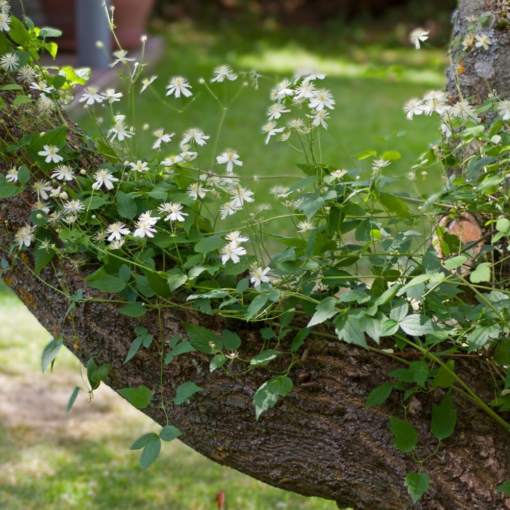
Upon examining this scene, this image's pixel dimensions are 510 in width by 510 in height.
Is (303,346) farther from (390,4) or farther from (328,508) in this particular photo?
(390,4)

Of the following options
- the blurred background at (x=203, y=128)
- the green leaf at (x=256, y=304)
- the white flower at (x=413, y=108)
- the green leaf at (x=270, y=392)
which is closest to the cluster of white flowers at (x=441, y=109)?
the white flower at (x=413, y=108)

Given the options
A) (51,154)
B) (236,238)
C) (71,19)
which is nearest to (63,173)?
(51,154)

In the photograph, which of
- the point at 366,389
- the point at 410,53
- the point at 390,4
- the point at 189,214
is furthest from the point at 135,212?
the point at 390,4

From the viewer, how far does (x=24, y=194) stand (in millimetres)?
1532

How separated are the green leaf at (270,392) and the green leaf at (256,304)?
135 millimetres

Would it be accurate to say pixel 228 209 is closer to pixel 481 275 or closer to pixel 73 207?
pixel 73 207

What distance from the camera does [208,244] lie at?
141cm

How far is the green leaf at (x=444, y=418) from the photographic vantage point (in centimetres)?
142

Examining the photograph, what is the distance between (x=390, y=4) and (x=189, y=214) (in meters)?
12.0

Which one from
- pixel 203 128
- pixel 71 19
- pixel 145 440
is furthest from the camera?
pixel 71 19

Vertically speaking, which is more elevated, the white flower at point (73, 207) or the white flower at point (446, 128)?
the white flower at point (446, 128)

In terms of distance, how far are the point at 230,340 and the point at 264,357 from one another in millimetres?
80

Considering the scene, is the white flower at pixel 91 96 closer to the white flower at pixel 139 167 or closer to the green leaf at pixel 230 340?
the white flower at pixel 139 167

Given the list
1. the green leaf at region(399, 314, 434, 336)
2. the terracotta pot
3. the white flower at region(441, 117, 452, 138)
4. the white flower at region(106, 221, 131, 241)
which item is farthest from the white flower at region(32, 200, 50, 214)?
the terracotta pot
